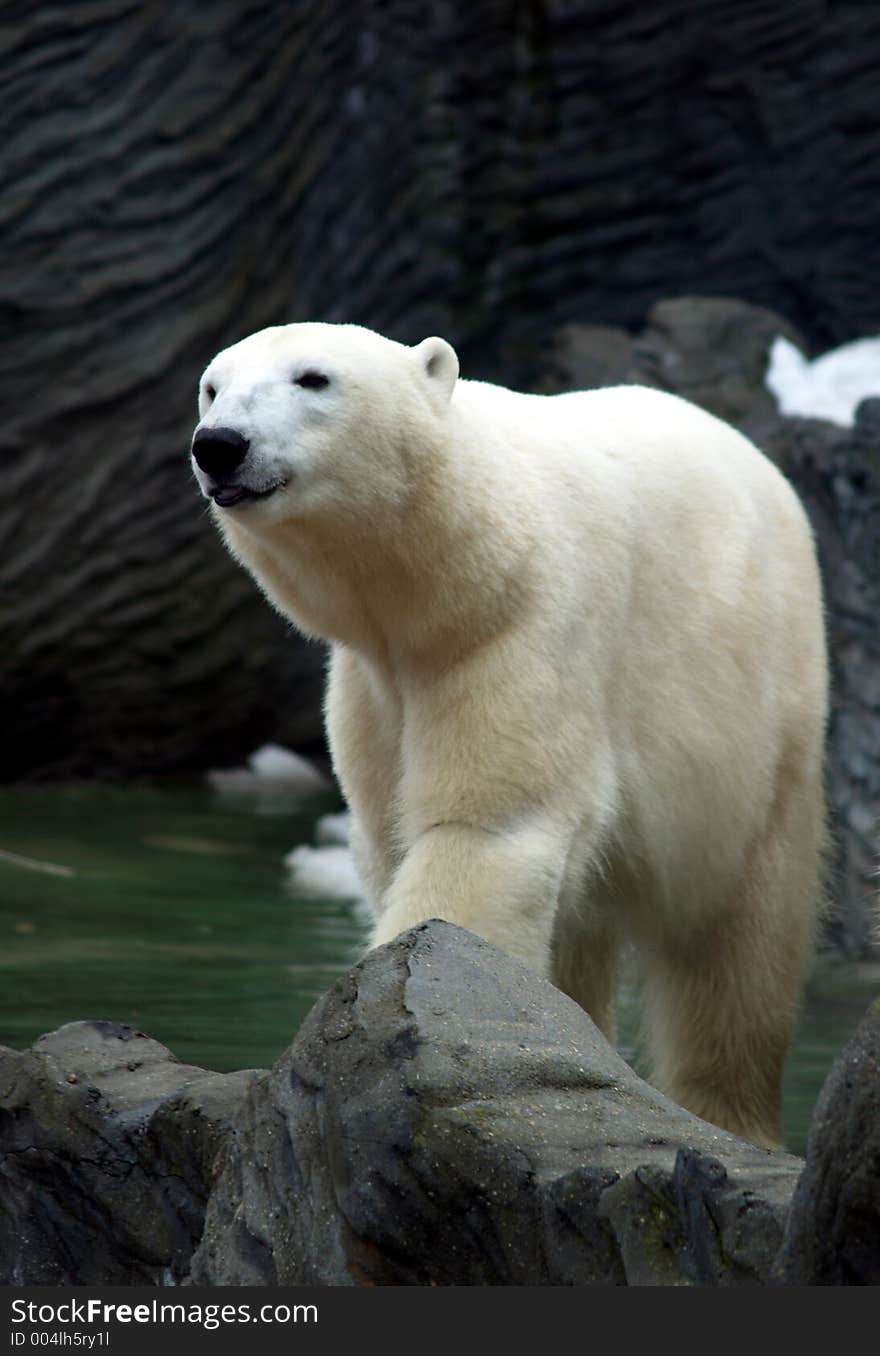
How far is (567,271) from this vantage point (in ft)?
29.6

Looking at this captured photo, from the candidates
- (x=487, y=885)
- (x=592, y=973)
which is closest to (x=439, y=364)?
(x=487, y=885)

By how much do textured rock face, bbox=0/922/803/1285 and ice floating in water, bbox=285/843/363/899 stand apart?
3578 millimetres

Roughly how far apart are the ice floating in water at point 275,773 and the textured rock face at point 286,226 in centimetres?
11

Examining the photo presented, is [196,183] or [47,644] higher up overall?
[196,183]

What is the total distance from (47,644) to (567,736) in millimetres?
4927

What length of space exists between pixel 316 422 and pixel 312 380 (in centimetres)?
8

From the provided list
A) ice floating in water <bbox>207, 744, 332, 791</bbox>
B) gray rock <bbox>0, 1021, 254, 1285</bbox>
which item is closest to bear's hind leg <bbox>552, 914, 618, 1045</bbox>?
gray rock <bbox>0, 1021, 254, 1285</bbox>

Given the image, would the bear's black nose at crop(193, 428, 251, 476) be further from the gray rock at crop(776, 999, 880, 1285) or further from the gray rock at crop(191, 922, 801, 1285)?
the gray rock at crop(776, 999, 880, 1285)

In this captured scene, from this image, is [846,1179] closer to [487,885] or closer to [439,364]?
[487,885]

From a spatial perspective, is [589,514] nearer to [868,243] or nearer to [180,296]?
[180,296]

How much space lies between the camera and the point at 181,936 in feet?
18.9

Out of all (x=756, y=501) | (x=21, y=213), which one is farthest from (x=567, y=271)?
(x=756, y=501)

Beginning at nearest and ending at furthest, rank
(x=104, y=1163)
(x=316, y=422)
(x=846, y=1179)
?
(x=846, y=1179) → (x=104, y=1163) → (x=316, y=422)

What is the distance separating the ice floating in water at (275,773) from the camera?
8.90 meters
